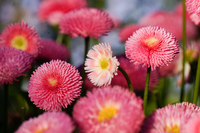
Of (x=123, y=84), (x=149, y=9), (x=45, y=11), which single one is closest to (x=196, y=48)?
(x=123, y=84)

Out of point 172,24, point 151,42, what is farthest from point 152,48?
point 172,24

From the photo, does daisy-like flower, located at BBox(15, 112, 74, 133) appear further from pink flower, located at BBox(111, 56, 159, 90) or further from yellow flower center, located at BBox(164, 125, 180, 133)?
pink flower, located at BBox(111, 56, 159, 90)

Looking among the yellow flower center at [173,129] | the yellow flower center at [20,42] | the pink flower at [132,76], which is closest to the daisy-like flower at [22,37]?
the yellow flower center at [20,42]

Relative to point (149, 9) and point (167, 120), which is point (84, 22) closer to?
point (167, 120)

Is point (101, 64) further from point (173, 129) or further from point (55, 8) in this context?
point (55, 8)

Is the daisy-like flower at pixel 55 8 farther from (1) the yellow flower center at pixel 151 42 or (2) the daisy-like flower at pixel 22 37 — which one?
(1) the yellow flower center at pixel 151 42

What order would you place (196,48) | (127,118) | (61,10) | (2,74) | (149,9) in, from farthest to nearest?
(149,9), (61,10), (196,48), (2,74), (127,118)
